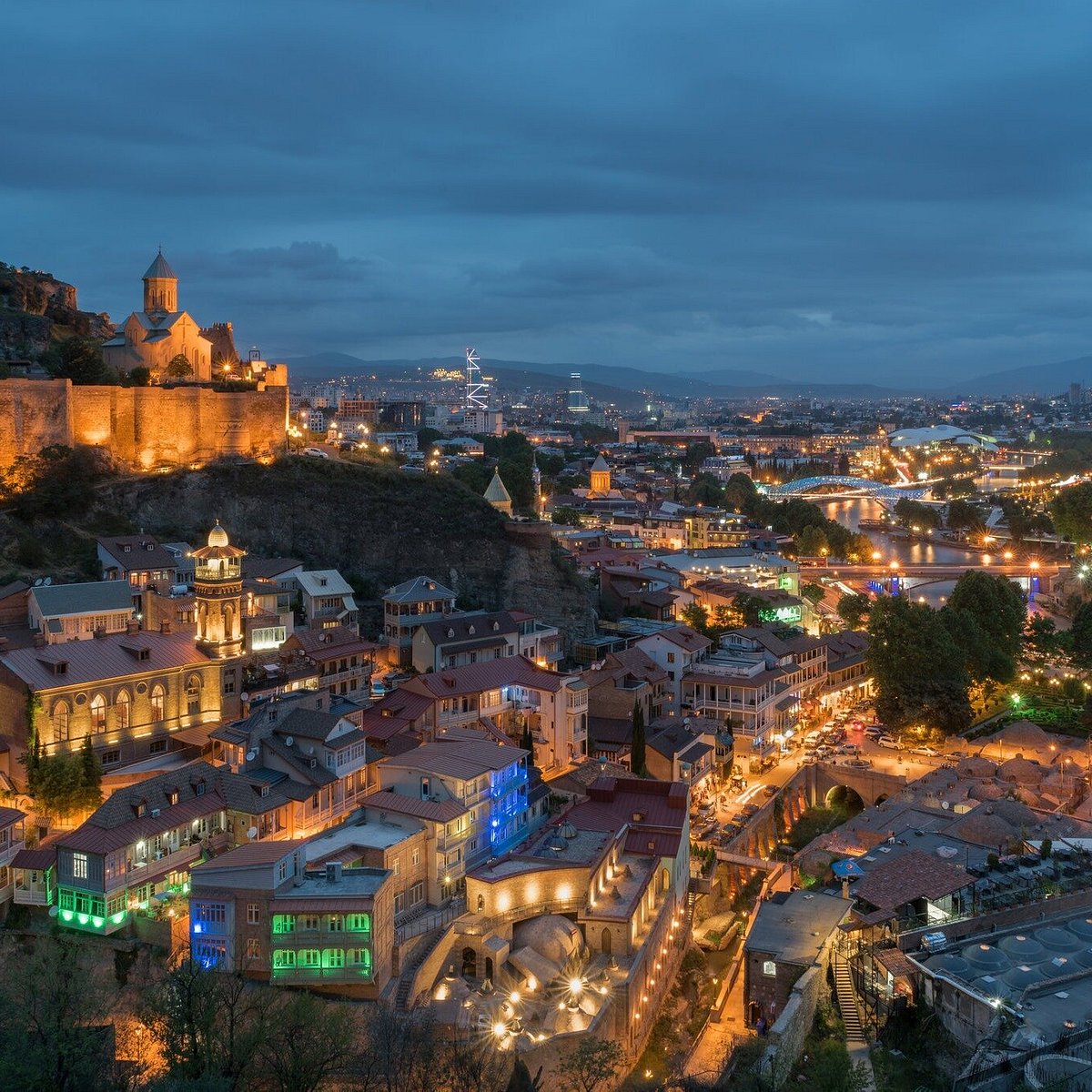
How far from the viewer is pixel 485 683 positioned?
21.5 metres

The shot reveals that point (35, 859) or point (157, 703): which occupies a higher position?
point (157, 703)

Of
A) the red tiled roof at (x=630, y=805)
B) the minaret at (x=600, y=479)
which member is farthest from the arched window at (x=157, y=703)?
the minaret at (x=600, y=479)

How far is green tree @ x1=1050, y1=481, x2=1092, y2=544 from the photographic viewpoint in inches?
2100

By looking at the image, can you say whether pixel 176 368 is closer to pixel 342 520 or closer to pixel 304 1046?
pixel 342 520

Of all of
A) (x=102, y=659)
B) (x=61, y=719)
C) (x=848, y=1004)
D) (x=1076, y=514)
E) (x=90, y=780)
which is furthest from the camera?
(x=1076, y=514)

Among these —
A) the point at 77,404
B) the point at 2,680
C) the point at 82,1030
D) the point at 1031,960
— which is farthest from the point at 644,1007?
the point at 77,404

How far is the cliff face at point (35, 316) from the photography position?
106 ft

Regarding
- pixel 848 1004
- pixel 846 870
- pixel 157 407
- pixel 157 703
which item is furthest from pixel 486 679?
pixel 157 407

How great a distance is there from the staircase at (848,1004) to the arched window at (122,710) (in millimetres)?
11358

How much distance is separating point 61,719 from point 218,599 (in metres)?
3.71

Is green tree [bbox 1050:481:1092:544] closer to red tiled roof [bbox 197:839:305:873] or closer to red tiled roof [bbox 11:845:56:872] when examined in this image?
red tiled roof [bbox 197:839:305:873]

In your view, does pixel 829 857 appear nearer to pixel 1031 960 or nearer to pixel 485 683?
pixel 1031 960

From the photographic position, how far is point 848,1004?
1373 centimetres

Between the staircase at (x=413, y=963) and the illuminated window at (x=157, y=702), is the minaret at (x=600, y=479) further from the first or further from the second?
the staircase at (x=413, y=963)
